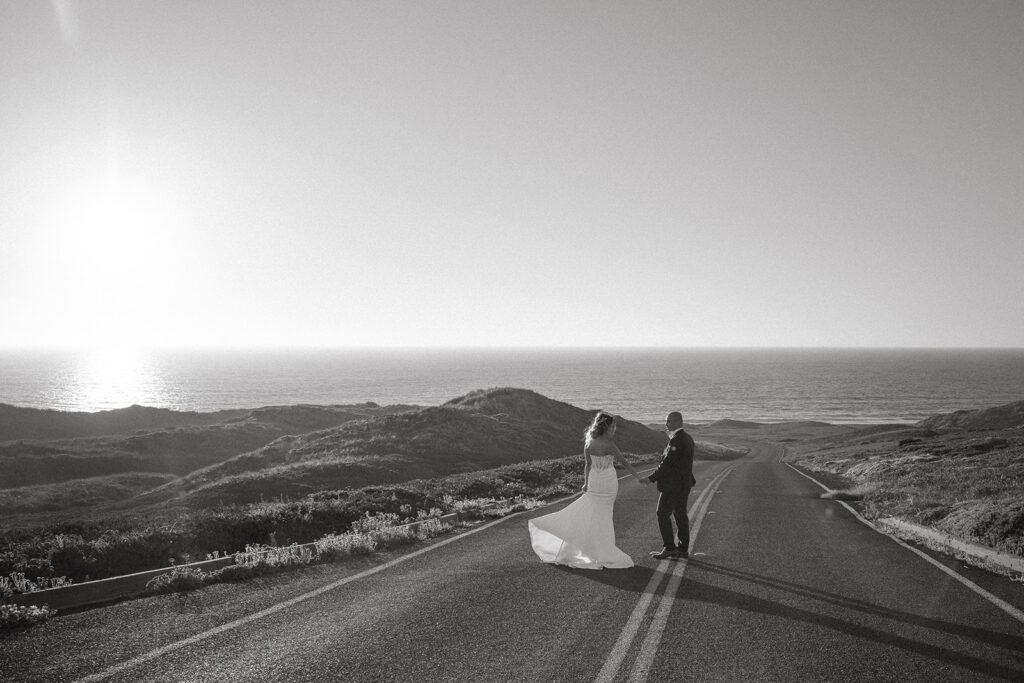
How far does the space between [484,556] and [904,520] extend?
34.6ft

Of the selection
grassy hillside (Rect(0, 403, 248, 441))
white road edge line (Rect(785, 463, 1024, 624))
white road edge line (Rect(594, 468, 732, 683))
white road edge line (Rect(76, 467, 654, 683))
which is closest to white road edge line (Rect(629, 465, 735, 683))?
white road edge line (Rect(594, 468, 732, 683))

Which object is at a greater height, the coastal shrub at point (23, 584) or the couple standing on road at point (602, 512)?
the couple standing on road at point (602, 512)

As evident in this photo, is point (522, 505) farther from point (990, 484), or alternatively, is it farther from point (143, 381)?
point (143, 381)

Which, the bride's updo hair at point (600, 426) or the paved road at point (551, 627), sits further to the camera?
the bride's updo hair at point (600, 426)

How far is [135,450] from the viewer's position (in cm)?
5106

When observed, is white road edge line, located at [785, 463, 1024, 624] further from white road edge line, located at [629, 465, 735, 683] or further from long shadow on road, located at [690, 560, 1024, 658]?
white road edge line, located at [629, 465, 735, 683]

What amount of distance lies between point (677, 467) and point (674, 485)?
0.31 m

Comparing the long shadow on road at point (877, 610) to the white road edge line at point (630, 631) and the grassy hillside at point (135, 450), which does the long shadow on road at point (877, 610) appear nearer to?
the white road edge line at point (630, 631)

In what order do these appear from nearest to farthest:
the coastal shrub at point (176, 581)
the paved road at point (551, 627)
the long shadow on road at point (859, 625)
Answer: the paved road at point (551, 627), the long shadow on road at point (859, 625), the coastal shrub at point (176, 581)

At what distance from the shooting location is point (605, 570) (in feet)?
31.2

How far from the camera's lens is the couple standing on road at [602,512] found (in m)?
9.69

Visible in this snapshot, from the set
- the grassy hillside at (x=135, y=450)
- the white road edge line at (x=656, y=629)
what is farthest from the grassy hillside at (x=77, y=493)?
the white road edge line at (x=656, y=629)

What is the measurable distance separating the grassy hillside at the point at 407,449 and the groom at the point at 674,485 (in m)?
18.5

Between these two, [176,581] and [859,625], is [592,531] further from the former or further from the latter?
[176,581]
